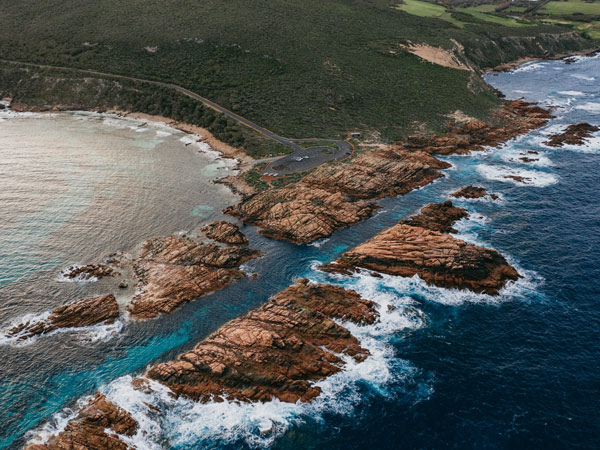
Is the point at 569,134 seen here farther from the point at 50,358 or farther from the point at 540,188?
the point at 50,358

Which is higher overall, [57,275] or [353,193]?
[353,193]

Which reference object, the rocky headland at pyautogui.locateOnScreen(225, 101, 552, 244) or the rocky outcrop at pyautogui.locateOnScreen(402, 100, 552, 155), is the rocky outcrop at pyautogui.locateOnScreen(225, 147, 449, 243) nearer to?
the rocky headland at pyautogui.locateOnScreen(225, 101, 552, 244)

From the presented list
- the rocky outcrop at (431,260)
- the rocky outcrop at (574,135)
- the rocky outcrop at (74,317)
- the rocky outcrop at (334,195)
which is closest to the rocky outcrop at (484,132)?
the rocky outcrop at (574,135)

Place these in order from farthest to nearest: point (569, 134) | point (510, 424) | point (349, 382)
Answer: point (569, 134) < point (349, 382) < point (510, 424)

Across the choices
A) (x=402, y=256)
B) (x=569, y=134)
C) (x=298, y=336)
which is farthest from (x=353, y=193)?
(x=569, y=134)

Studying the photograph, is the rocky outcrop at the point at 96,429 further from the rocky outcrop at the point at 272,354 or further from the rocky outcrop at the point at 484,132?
the rocky outcrop at the point at 484,132

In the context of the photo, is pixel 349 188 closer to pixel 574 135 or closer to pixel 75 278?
pixel 75 278
